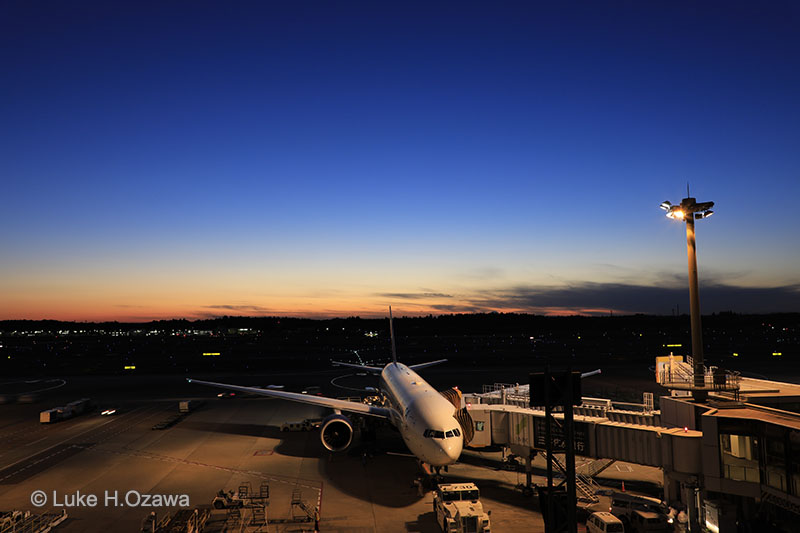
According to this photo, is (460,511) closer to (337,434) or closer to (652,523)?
(652,523)

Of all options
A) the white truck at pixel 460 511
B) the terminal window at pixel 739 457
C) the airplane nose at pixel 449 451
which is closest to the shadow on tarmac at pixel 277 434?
the airplane nose at pixel 449 451

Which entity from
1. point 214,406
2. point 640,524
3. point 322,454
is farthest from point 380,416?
point 214,406

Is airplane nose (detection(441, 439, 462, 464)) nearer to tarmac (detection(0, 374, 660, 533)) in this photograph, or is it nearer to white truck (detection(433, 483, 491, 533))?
white truck (detection(433, 483, 491, 533))

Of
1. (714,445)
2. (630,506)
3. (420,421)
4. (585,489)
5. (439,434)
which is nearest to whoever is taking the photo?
(714,445)

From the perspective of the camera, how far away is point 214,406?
2266 inches

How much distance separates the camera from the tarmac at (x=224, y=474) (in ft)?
79.4

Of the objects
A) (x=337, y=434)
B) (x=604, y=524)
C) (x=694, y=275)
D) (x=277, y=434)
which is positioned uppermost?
(x=694, y=275)

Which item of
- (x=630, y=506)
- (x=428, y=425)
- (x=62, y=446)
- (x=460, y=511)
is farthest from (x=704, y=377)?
(x=62, y=446)

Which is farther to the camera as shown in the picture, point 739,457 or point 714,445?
point 714,445

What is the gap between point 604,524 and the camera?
66.9 feet

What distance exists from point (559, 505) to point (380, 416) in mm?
25701

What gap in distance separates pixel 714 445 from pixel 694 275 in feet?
26.4

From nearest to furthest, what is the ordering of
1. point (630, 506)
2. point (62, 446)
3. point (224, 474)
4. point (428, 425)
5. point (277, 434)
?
1. point (630, 506)
2. point (428, 425)
3. point (224, 474)
4. point (62, 446)
5. point (277, 434)

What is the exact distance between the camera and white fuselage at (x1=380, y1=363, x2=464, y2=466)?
1010 inches
